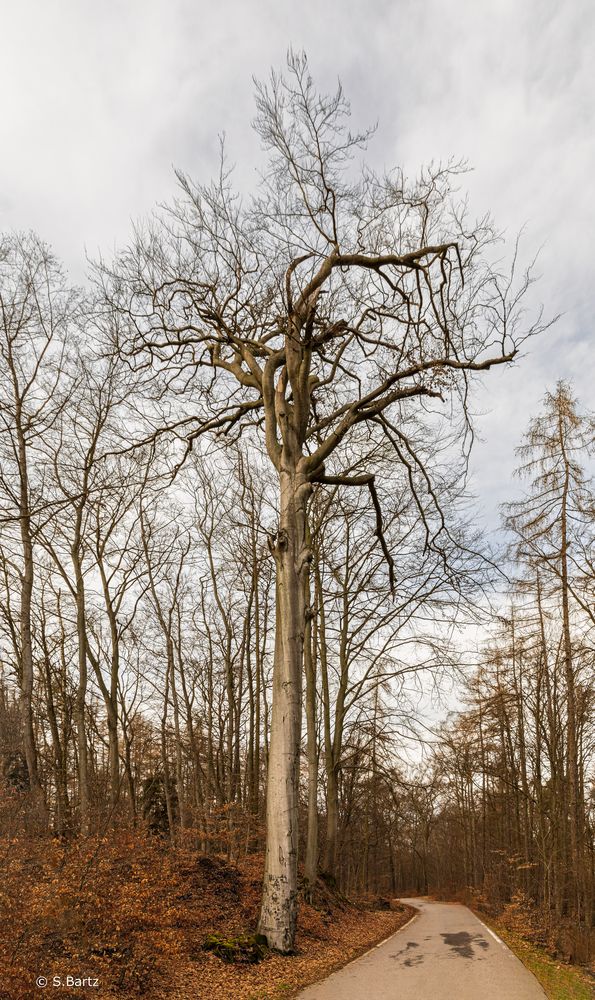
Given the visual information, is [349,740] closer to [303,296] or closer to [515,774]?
[515,774]

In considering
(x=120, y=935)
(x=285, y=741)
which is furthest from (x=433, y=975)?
(x=120, y=935)

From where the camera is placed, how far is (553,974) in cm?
956

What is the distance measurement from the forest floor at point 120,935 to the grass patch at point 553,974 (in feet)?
9.18

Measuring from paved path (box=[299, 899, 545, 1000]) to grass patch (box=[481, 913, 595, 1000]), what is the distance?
0.60ft

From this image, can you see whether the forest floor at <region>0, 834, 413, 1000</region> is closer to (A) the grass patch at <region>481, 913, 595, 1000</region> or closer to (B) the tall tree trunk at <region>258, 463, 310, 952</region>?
(B) the tall tree trunk at <region>258, 463, 310, 952</region>

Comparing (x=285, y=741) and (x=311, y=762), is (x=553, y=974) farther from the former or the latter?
(x=311, y=762)

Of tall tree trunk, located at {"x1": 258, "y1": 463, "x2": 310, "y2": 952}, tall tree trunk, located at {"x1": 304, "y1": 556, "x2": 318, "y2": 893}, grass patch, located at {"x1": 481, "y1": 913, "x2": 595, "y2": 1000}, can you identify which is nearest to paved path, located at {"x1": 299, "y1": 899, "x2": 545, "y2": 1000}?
grass patch, located at {"x1": 481, "y1": 913, "x2": 595, "y2": 1000}

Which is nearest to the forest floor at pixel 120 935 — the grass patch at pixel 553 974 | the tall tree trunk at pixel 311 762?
the grass patch at pixel 553 974

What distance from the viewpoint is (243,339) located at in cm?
1084

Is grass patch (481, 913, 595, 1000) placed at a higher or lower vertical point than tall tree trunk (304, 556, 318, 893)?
lower

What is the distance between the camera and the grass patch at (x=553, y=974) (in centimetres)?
806

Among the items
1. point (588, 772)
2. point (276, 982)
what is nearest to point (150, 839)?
point (276, 982)

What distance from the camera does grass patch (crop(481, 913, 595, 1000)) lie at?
8062 millimetres

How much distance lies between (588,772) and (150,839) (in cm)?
1806
